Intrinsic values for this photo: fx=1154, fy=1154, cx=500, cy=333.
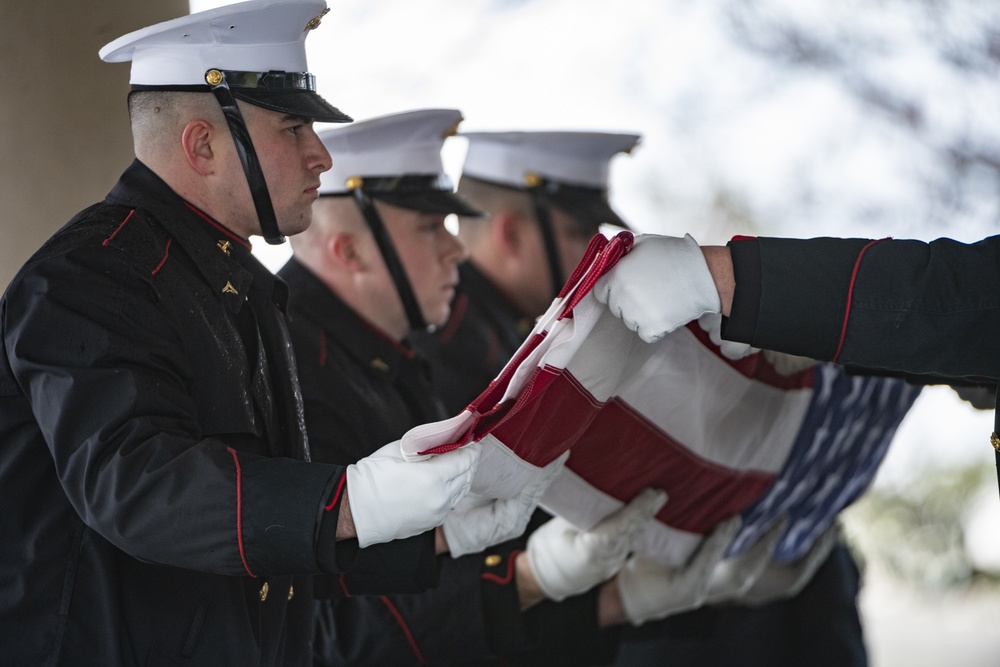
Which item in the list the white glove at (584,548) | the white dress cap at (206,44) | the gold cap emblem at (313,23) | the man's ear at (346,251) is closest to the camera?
the white dress cap at (206,44)

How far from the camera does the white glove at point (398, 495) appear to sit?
176 centimetres

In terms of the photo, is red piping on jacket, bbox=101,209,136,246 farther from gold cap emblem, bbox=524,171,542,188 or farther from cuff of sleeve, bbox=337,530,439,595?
gold cap emblem, bbox=524,171,542,188

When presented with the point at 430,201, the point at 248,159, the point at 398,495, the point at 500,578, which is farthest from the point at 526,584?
the point at 248,159

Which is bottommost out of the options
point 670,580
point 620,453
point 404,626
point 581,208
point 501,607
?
point 404,626

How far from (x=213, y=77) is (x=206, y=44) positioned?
7 cm

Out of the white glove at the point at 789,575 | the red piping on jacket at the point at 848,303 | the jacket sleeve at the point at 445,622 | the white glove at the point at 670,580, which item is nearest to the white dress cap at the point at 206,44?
the red piping on jacket at the point at 848,303

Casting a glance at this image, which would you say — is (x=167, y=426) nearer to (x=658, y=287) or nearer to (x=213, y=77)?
(x=213, y=77)

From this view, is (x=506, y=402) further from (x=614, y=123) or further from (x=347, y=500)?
(x=614, y=123)

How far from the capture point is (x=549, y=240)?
4.22 m

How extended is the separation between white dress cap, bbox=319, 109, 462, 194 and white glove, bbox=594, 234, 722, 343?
1.45m

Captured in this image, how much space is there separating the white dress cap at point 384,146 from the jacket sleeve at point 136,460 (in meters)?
1.48

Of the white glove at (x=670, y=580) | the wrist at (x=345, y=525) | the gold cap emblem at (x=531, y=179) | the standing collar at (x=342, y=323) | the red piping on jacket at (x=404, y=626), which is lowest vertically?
the red piping on jacket at (x=404, y=626)

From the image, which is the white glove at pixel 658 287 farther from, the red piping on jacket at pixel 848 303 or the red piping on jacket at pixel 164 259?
the red piping on jacket at pixel 164 259

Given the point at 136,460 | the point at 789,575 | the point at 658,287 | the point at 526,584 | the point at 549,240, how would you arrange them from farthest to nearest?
the point at 549,240 → the point at 789,575 → the point at 526,584 → the point at 658,287 → the point at 136,460
